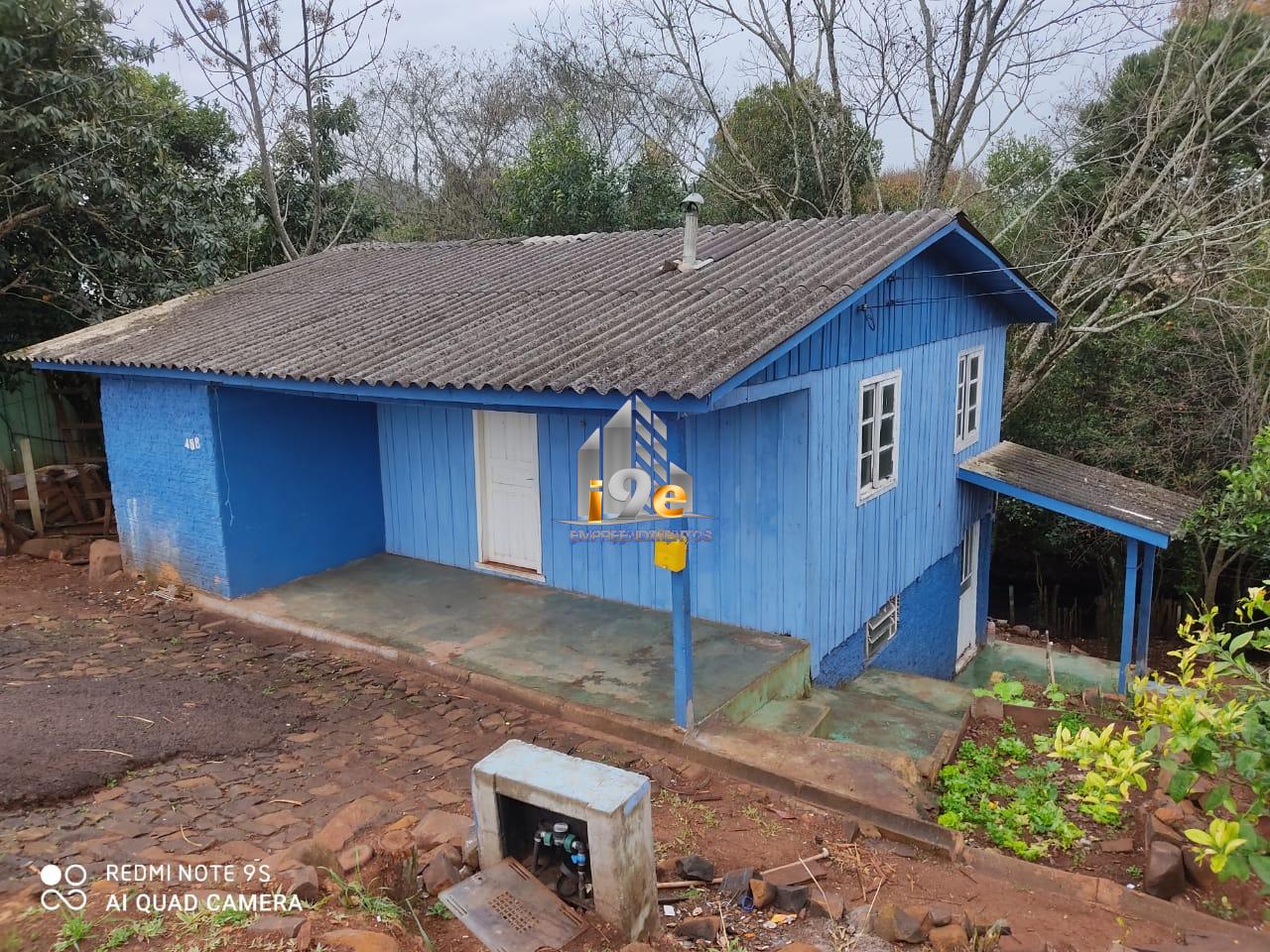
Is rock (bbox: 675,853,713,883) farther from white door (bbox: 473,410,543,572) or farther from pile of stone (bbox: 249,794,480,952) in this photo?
white door (bbox: 473,410,543,572)

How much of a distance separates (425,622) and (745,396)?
4.08 m

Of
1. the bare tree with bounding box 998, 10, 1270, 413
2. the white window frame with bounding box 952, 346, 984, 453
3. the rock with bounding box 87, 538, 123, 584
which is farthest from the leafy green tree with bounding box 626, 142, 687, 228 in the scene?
the rock with bounding box 87, 538, 123, 584

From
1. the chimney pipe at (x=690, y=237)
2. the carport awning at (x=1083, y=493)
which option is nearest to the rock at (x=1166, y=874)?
the carport awning at (x=1083, y=493)

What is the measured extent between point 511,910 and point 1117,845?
379 centimetres

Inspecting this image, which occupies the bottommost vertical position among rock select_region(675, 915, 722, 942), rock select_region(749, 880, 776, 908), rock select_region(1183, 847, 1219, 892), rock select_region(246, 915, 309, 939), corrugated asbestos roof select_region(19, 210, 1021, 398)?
rock select_region(1183, 847, 1219, 892)

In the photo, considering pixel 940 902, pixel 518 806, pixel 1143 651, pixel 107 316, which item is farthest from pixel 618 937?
pixel 107 316

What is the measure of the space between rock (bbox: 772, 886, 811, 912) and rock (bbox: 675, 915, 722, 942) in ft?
1.38

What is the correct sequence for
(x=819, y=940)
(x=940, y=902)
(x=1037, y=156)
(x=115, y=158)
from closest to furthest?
(x=819, y=940), (x=940, y=902), (x=115, y=158), (x=1037, y=156)

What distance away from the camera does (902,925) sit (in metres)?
4.04

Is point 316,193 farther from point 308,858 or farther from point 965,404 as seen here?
point 308,858

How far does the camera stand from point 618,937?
3.77 metres

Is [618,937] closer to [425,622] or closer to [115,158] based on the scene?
[425,622]

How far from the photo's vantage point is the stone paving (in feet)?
16.1

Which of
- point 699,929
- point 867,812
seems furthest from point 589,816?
point 867,812
